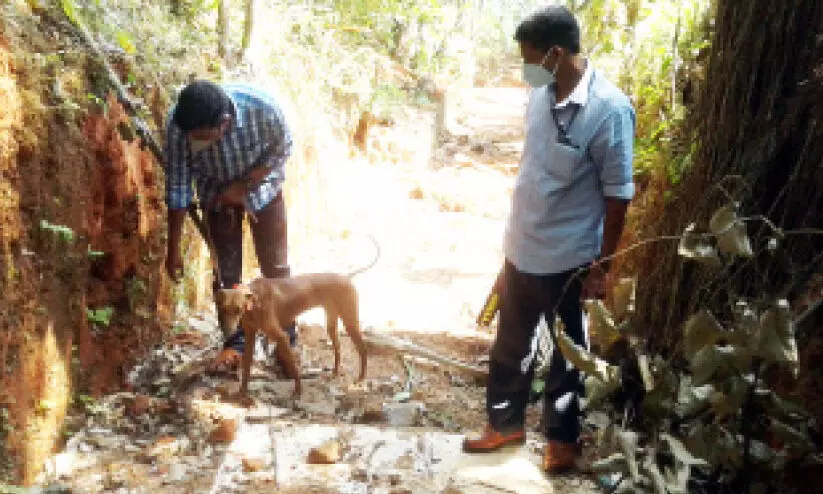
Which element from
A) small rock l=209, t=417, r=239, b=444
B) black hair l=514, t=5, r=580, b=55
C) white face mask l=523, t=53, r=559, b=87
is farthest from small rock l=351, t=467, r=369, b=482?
black hair l=514, t=5, r=580, b=55

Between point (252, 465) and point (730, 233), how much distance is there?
2.25 metres

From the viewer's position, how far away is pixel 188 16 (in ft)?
20.5

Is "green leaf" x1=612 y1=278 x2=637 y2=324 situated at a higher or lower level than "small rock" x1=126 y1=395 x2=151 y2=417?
higher

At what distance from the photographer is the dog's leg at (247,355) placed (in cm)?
386

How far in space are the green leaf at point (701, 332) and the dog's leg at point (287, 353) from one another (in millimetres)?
2345

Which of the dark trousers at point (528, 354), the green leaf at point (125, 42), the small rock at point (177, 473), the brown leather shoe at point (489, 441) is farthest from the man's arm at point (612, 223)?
the green leaf at point (125, 42)

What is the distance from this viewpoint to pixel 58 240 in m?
3.30

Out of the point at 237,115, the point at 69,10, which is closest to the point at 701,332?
the point at 237,115

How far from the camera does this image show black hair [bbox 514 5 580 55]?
288 centimetres

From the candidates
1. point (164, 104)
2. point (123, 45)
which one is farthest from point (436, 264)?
point (123, 45)

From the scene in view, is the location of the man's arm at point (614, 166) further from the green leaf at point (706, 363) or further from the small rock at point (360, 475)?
the small rock at point (360, 475)

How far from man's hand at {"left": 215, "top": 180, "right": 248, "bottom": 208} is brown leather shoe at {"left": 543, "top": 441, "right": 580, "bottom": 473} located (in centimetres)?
221

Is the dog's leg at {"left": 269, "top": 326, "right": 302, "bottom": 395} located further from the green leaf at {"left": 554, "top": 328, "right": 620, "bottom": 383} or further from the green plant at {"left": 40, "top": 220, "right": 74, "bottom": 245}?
the green leaf at {"left": 554, "top": 328, "right": 620, "bottom": 383}

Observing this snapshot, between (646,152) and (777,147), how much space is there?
1539 millimetres
